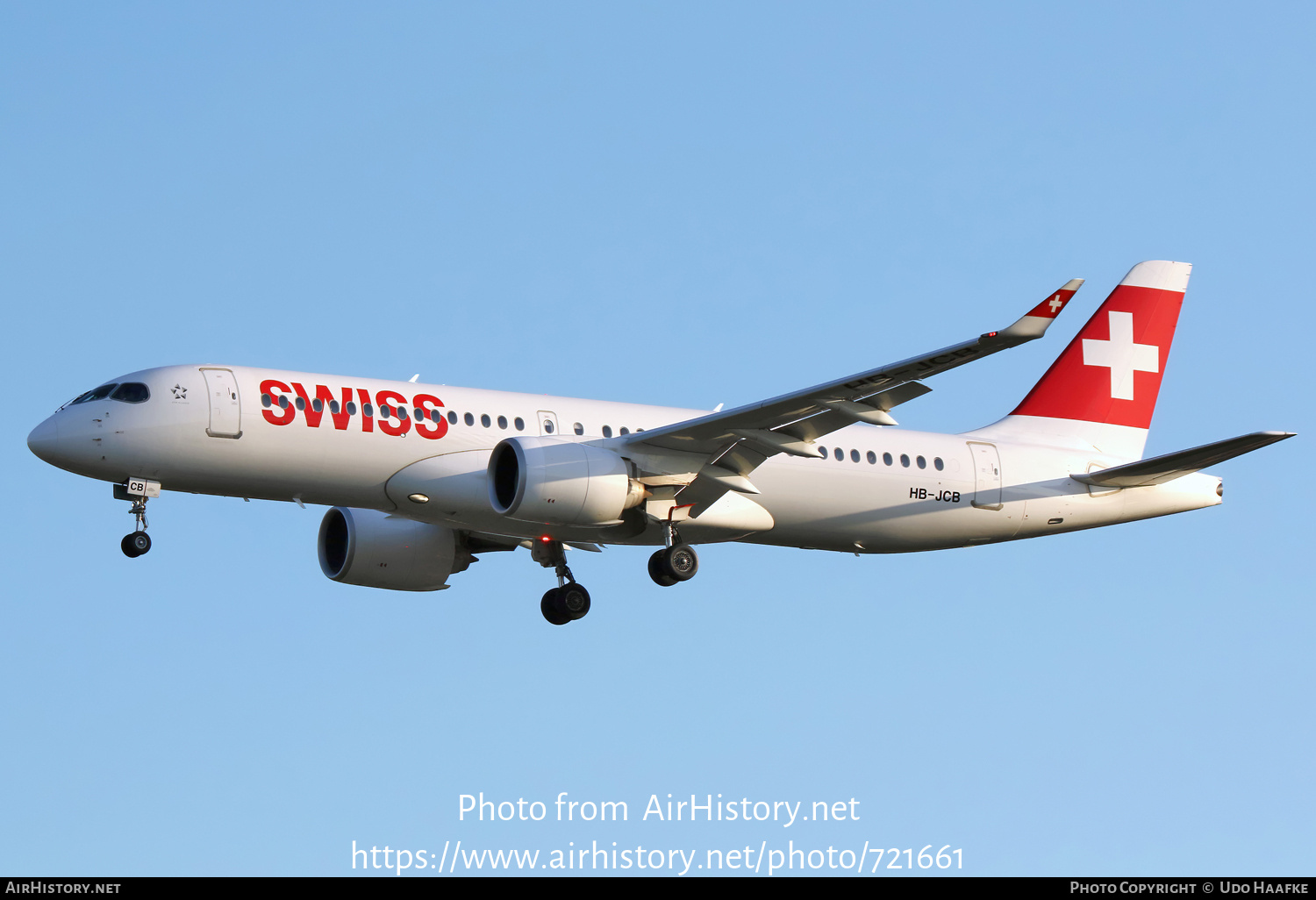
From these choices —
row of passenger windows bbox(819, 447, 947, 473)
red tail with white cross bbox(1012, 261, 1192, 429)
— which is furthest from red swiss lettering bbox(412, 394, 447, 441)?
red tail with white cross bbox(1012, 261, 1192, 429)

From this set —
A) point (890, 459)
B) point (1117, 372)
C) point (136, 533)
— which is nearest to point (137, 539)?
point (136, 533)

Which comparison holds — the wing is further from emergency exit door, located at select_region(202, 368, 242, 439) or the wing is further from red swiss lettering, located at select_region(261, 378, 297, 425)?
emergency exit door, located at select_region(202, 368, 242, 439)

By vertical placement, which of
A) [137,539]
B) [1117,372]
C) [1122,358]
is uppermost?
[1122,358]

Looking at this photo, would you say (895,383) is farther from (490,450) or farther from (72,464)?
(72,464)

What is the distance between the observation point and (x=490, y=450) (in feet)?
108

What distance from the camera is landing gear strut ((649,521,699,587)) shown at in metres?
33.6

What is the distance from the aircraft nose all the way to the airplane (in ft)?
0.11

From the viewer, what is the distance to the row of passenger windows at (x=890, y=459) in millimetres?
35344

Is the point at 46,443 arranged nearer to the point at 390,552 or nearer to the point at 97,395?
the point at 97,395

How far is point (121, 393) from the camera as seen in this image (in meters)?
31.6

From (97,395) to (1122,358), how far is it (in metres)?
22.4

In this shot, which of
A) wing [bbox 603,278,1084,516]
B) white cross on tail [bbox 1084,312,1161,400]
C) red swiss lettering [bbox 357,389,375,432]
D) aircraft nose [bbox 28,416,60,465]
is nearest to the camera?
wing [bbox 603,278,1084,516]

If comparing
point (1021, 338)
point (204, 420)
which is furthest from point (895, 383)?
point (204, 420)

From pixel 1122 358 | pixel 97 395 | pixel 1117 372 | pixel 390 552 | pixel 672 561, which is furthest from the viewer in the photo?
pixel 1122 358
